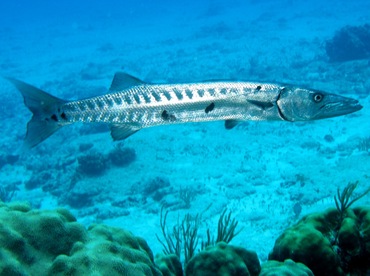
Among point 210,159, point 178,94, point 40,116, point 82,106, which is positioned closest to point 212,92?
point 178,94

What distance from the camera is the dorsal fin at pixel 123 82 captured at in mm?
4676

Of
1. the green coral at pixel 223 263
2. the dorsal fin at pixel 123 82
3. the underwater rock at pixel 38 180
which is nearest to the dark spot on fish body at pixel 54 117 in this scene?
the dorsal fin at pixel 123 82

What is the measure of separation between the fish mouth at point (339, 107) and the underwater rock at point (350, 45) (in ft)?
88.6

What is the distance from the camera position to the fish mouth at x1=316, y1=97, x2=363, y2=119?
4.21 meters

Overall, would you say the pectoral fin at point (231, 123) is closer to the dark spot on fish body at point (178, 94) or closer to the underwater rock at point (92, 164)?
the dark spot on fish body at point (178, 94)

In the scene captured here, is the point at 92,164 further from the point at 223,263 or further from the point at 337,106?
the point at 337,106

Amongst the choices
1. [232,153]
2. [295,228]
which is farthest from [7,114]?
[295,228]

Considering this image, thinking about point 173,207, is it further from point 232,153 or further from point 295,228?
point 295,228

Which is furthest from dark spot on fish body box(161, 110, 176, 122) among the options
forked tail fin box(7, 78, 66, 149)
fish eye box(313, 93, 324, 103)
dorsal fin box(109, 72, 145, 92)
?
fish eye box(313, 93, 324, 103)

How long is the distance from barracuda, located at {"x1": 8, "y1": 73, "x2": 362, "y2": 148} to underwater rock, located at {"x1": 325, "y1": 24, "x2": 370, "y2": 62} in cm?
2712

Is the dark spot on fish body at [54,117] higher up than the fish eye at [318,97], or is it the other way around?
the dark spot on fish body at [54,117]

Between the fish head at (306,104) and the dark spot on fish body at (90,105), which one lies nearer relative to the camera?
the fish head at (306,104)

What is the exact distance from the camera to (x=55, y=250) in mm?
3500

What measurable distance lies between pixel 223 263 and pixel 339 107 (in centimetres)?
257
